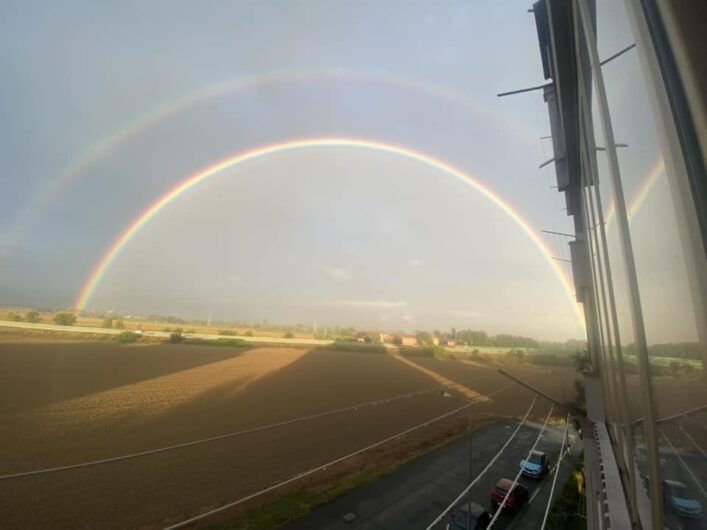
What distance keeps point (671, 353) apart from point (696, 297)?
0.45m

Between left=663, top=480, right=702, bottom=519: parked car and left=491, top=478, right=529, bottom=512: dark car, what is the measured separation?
9502 millimetres

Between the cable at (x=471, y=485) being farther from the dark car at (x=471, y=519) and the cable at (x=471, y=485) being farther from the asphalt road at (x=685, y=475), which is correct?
the asphalt road at (x=685, y=475)

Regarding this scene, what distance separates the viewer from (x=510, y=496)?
8.76m

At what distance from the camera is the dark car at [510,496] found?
8.70 m

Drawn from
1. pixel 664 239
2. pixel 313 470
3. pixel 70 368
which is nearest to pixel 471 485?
pixel 313 470

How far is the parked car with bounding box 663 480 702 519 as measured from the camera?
0.97m

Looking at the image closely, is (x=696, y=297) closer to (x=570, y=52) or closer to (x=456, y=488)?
(x=570, y=52)

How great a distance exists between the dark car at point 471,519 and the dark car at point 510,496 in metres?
1.22

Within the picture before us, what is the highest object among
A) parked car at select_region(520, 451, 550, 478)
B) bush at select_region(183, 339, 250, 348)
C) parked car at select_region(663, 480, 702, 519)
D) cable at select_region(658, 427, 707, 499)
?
cable at select_region(658, 427, 707, 499)

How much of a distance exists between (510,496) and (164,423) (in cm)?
1592

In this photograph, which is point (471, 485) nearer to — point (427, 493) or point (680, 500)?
point (427, 493)

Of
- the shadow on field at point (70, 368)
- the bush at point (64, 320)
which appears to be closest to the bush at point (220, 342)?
the shadow on field at point (70, 368)

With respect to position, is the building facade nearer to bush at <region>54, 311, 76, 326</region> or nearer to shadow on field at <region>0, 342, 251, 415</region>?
shadow on field at <region>0, 342, 251, 415</region>

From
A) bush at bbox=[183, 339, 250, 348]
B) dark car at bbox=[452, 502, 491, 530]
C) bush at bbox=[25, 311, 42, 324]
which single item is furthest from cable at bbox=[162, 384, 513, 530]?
bush at bbox=[25, 311, 42, 324]
